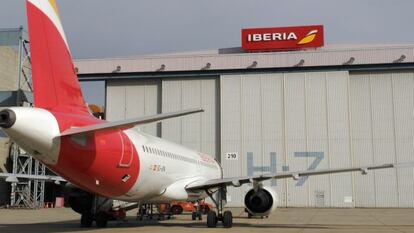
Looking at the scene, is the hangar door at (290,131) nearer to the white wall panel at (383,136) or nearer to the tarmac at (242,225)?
the white wall panel at (383,136)

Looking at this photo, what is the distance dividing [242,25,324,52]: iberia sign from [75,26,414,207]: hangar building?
9.70 ft

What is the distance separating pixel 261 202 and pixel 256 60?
2516 centimetres

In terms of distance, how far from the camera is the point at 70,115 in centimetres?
1326

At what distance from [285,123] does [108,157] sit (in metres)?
29.7

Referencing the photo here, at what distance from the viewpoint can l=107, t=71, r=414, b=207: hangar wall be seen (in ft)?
133

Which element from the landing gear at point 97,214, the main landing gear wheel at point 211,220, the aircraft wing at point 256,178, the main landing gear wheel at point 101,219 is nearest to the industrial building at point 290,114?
the aircraft wing at point 256,178

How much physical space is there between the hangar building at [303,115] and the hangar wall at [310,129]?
0.28 feet

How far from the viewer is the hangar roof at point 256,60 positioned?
41719mm

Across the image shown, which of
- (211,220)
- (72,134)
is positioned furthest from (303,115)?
(72,134)

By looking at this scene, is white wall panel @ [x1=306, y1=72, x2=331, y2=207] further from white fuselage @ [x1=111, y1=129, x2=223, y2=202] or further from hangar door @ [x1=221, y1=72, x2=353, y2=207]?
white fuselage @ [x1=111, y1=129, x2=223, y2=202]

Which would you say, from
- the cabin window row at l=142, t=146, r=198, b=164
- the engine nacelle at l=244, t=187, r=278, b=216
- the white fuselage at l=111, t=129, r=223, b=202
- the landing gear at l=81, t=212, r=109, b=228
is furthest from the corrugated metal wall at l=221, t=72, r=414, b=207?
the landing gear at l=81, t=212, r=109, b=228

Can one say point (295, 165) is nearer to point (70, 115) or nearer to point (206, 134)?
point (206, 134)

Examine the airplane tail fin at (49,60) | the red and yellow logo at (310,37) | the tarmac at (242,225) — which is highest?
the red and yellow logo at (310,37)

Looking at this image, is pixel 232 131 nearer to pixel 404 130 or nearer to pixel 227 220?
pixel 404 130
